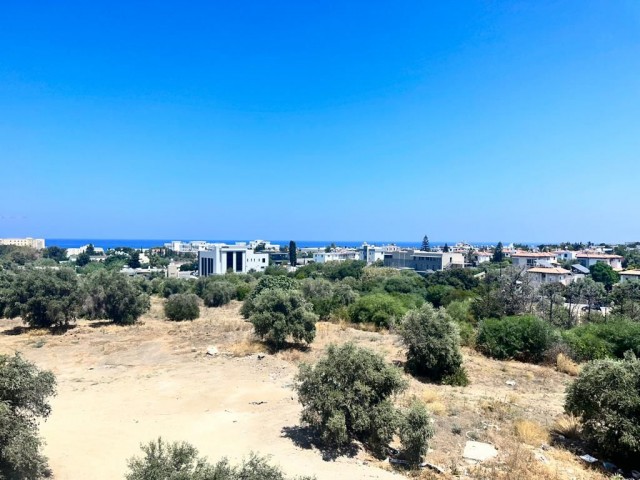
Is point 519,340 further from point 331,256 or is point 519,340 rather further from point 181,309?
point 331,256

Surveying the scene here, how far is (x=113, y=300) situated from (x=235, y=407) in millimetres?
21034

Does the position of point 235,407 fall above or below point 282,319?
below

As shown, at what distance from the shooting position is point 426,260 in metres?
99.2

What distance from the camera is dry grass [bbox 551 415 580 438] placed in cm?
1264

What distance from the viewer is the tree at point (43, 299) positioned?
2694cm

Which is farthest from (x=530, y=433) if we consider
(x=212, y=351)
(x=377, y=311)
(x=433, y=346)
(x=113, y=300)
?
(x=113, y=300)

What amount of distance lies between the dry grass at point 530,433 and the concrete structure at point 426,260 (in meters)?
83.1

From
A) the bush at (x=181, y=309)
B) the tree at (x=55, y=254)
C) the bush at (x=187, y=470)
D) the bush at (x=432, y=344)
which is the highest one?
the bush at (x=187, y=470)

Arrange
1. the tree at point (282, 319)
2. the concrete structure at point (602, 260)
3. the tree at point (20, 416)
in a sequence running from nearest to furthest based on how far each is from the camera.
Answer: the tree at point (20, 416), the tree at point (282, 319), the concrete structure at point (602, 260)

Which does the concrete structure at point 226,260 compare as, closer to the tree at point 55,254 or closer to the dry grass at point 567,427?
the dry grass at point 567,427

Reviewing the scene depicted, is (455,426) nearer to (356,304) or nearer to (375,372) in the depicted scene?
(375,372)

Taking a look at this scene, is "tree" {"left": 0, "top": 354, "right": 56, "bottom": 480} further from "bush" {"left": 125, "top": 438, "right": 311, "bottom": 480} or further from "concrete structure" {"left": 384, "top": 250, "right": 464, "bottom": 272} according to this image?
"concrete structure" {"left": 384, "top": 250, "right": 464, "bottom": 272}

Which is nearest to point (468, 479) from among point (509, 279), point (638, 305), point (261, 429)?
point (261, 429)

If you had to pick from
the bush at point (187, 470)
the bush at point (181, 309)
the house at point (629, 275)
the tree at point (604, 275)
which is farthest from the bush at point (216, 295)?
the house at point (629, 275)
